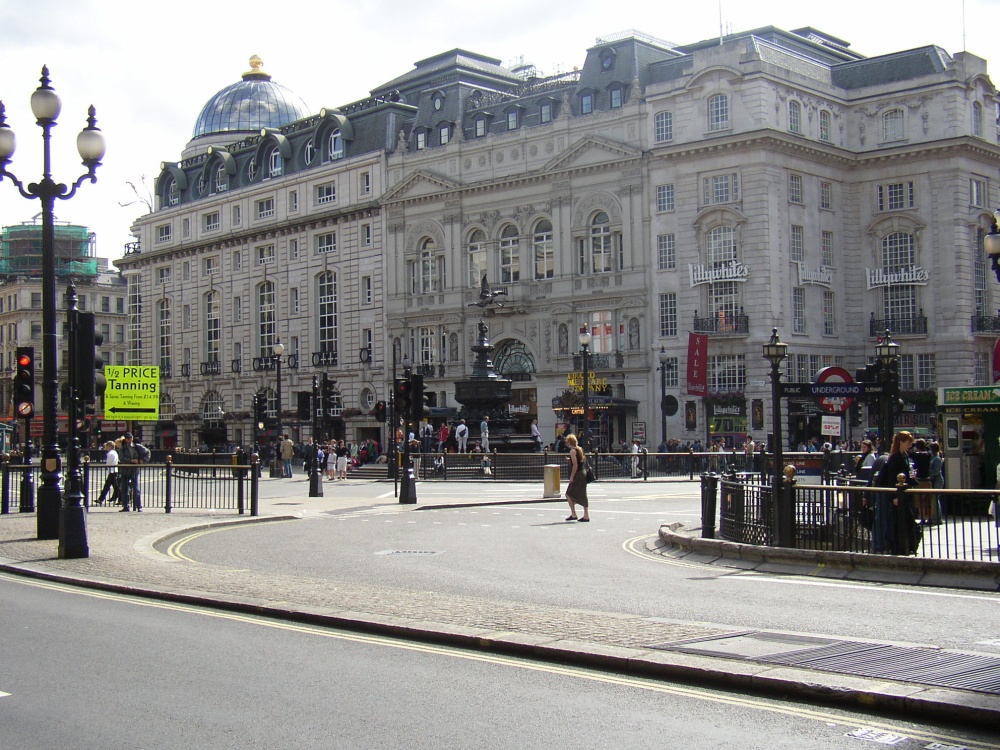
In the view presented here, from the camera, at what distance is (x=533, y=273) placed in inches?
2581

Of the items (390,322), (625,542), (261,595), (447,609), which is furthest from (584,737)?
(390,322)

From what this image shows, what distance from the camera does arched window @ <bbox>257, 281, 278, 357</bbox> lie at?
271 ft

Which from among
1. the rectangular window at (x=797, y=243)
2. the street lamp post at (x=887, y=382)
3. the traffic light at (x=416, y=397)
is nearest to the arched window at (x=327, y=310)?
the rectangular window at (x=797, y=243)

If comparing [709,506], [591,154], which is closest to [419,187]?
[591,154]

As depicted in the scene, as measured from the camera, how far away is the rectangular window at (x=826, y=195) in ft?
194

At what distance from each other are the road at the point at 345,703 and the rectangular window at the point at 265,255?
7344cm

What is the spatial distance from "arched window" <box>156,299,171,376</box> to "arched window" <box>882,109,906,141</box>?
55805 millimetres

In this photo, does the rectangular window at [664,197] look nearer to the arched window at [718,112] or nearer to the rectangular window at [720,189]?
the rectangular window at [720,189]

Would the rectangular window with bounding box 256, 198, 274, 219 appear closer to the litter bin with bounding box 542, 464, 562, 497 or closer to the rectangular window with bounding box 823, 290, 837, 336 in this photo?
the rectangular window with bounding box 823, 290, 837, 336

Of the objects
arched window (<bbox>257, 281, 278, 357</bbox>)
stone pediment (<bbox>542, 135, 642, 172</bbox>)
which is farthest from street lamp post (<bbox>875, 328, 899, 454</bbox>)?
arched window (<bbox>257, 281, 278, 357</bbox>)

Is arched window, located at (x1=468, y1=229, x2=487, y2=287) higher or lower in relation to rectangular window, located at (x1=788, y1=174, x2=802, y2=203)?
lower

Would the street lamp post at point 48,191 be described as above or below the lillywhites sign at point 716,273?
below

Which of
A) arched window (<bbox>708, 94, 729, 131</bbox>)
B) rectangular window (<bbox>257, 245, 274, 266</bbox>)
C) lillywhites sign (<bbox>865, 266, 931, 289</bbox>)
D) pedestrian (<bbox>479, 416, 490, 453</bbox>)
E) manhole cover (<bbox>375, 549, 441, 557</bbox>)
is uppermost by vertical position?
arched window (<bbox>708, 94, 729, 131</bbox>)

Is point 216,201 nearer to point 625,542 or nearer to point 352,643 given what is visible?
point 625,542
